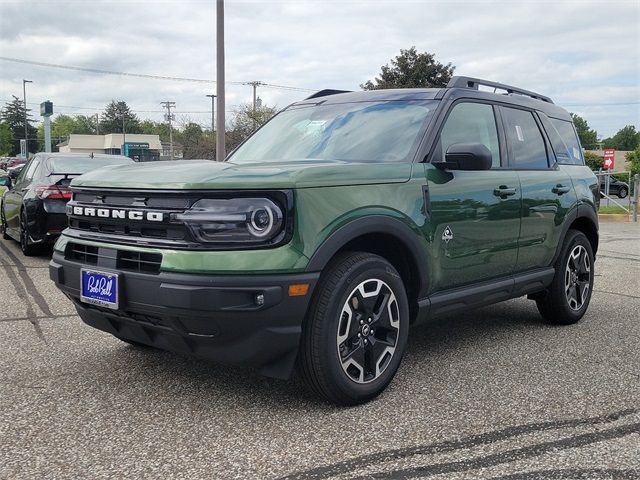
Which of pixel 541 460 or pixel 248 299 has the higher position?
pixel 248 299

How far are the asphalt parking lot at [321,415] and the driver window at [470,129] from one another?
1416 mm

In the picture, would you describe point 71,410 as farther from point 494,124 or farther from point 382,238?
point 494,124

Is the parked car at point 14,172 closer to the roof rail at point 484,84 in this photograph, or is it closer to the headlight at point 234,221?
the roof rail at point 484,84

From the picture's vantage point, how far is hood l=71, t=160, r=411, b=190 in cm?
301

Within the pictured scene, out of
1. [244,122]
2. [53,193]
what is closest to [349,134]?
[53,193]

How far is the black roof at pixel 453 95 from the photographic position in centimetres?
432

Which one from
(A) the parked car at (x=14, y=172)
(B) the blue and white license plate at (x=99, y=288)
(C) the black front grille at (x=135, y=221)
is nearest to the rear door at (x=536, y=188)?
(C) the black front grille at (x=135, y=221)

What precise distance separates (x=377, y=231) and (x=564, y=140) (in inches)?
115

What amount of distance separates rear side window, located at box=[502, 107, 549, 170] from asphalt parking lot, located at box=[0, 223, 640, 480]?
136cm

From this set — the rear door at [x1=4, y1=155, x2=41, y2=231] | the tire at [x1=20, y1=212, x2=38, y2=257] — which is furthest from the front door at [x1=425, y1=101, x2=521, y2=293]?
the rear door at [x1=4, y1=155, x2=41, y2=231]

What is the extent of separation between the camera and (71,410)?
10.8ft

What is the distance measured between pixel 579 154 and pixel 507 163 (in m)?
1.58

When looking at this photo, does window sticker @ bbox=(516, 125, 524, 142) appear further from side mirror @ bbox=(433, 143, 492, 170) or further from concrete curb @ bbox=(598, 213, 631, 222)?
concrete curb @ bbox=(598, 213, 631, 222)

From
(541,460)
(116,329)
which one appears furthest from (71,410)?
(541,460)
